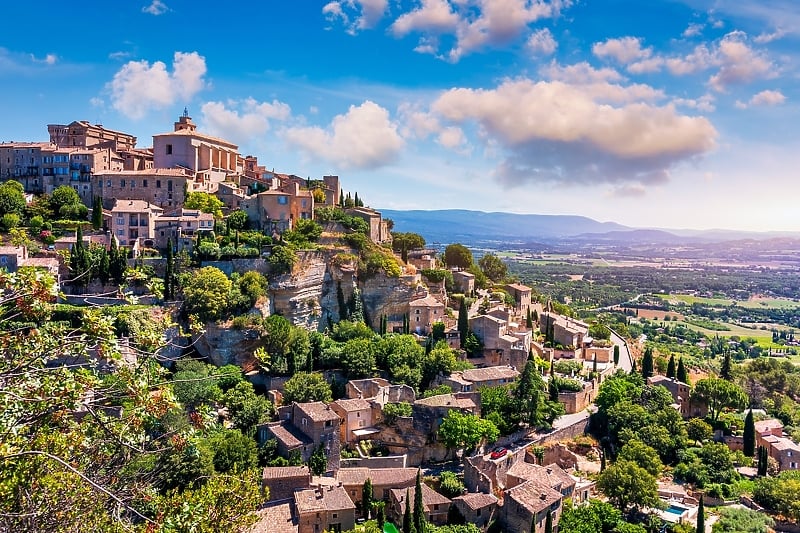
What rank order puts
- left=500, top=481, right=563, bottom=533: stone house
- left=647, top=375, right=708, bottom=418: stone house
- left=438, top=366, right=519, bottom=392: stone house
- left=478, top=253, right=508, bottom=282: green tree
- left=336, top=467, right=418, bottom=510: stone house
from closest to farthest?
left=500, top=481, right=563, bottom=533: stone house < left=336, top=467, right=418, bottom=510: stone house < left=438, top=366, right=519, bottom=392: stone house < left=647, top=375, right=708, bottom=418: stone house < left=478, top=253, right=508, bottom=282: green tree

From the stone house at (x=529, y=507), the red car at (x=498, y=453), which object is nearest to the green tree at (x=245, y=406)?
the red car at (x=498, y=453)

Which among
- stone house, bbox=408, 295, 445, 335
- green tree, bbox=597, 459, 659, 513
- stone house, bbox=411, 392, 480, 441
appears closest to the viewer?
green tree, bbox=597, 459, 659, 513

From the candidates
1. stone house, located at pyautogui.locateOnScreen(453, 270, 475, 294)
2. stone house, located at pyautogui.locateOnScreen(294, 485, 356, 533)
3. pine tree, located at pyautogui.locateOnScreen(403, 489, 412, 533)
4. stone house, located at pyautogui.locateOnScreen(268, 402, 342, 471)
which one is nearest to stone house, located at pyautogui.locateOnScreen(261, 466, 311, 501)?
stone house, located at pyautogui.locateOnScreen(294, 485, 356, 533)

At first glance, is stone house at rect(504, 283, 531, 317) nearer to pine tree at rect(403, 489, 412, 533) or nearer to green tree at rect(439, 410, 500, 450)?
green tree at rect(439, 410, 500, 450)

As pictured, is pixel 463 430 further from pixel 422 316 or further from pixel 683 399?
pixel 683 399

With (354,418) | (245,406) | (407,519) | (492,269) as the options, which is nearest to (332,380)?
(354,418)

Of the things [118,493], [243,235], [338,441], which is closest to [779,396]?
[338,441]

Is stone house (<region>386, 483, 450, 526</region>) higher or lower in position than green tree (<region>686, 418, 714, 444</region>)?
lower
